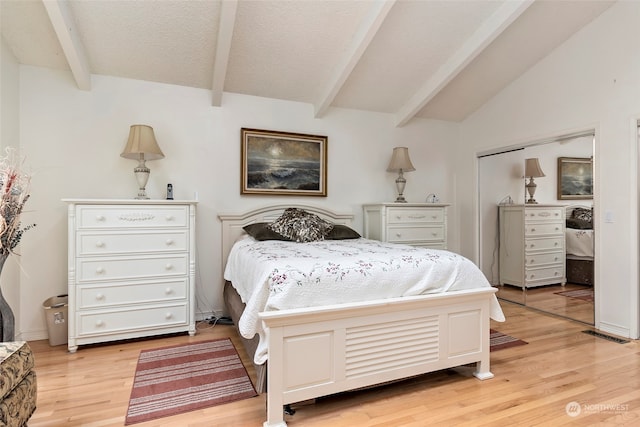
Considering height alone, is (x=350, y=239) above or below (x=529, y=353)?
above

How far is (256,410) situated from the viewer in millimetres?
1854

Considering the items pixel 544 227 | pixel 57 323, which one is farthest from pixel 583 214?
pixel 57 323

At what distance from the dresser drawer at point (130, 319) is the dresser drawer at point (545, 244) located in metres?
3.71

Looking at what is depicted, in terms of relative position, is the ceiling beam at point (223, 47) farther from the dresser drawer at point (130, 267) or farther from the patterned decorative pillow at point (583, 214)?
the patterned decorative pillow at point (583, 214)

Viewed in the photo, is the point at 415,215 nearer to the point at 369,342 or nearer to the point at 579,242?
the point at 579,242

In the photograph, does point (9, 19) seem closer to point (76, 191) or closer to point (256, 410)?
point (76, 191)

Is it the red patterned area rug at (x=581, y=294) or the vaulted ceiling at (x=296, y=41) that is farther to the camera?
the red patterned area rug at (x=581, y=294)

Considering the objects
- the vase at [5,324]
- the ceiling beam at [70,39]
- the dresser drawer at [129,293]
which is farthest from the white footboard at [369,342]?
the ceiling beam at [70,39]

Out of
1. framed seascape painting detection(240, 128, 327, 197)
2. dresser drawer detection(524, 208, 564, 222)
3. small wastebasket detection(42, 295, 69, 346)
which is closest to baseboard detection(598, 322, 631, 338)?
dresser drawer detection(524, 208, 564, 222)

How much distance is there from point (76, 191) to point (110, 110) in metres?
0.82

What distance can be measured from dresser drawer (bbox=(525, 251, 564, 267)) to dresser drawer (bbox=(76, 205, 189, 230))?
12.2ft

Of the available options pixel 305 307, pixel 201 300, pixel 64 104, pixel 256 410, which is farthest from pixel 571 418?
pixel 64 104

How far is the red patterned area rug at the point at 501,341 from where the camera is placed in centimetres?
269

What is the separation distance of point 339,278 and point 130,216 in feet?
6.47
